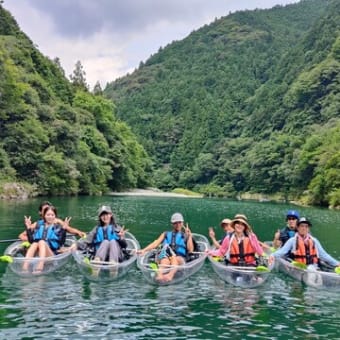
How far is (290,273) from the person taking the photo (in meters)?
14.3

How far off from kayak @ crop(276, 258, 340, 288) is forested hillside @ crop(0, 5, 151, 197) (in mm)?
38986

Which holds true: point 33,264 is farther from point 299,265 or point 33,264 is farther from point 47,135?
point 47,135

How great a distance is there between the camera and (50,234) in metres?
14.5

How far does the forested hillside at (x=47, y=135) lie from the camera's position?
54.5m

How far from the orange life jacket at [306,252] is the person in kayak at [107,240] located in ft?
15.5

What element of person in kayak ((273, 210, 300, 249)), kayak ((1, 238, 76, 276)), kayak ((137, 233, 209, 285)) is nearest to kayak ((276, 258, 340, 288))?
person in kayak ((273, 210, 300, 249))

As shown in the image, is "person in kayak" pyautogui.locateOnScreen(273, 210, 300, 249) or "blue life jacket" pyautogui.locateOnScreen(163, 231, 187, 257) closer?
"blue life jacket" pyautogui.locateOnScreen(163, 231, 187, 257)

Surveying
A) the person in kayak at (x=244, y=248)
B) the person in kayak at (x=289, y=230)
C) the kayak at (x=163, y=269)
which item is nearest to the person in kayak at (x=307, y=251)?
the person in kayak at (x=244, y=248)

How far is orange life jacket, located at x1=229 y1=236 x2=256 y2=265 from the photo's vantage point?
Answer: 43.9 feet

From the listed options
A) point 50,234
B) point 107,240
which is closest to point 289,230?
point 107,240

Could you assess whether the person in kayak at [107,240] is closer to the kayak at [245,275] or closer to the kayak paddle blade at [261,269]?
the kayak at [245,275]

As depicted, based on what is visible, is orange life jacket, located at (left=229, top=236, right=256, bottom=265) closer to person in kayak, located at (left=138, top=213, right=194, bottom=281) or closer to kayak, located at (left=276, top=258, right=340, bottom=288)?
kayak, located at (left=276, top=258, right=340, bottom=288)

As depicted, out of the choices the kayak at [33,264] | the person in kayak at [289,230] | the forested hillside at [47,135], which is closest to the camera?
the kayak at [33,264]

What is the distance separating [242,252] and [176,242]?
179cm
